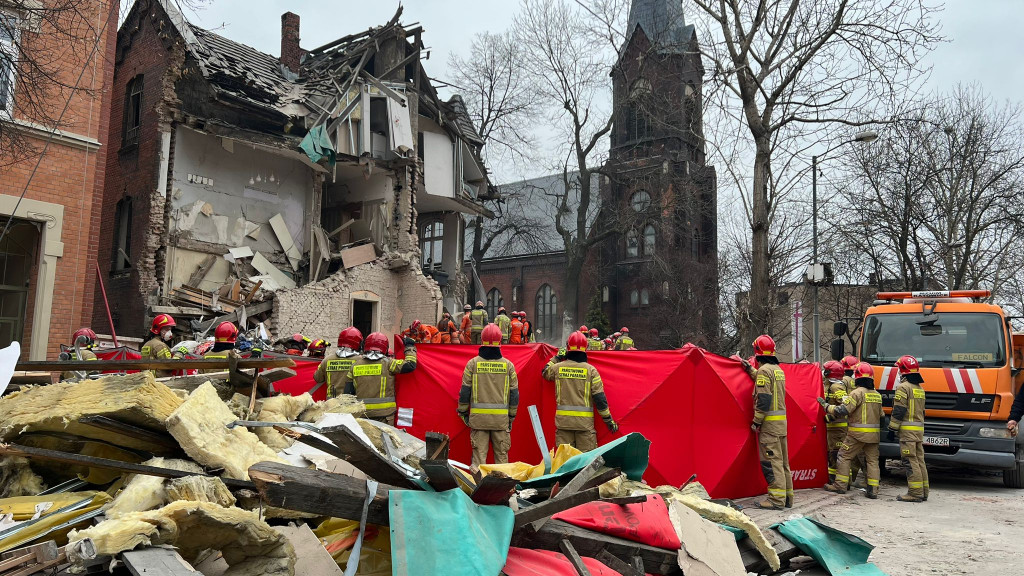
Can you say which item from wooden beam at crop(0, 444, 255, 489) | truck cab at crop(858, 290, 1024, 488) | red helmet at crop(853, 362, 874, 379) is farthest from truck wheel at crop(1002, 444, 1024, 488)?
wooden beam at crop(0, 444, 255, 489)

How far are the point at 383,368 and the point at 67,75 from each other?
29.8 ft

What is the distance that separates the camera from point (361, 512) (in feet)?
11.8

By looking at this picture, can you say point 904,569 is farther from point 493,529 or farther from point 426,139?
point 426,139

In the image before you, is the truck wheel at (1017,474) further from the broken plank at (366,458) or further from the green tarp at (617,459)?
the broken plank at (366,458)

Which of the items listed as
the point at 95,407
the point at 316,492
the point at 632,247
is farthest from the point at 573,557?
the point at 632,247

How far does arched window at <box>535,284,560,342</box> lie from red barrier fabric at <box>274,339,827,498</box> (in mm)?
42832

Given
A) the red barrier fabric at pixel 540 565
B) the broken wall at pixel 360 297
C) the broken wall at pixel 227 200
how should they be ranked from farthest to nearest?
1. the broken wall at pixel 360 297
2. the broken wall at pixel 227 200
3. the red barrier fabric at pixel 540 565

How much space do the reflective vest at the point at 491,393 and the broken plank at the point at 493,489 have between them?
13.7ft

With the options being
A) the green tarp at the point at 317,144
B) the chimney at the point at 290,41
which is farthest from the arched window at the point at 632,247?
the green tarp at the point at 317,144

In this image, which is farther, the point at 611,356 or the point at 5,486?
the point at 611,356

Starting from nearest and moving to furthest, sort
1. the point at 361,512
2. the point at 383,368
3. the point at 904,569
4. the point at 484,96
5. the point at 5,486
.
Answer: the point at 361,512 < the point at 5,486 < the point at 904,569 < the point at 383,368 < the point at 484,96

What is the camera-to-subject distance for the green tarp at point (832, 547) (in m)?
5.57

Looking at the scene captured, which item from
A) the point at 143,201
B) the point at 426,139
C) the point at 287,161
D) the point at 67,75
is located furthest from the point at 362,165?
the point at 67,75

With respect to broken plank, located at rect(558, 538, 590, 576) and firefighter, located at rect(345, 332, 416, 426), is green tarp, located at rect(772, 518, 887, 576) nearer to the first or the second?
broken plank, located at rect(558, 538, 590, 576)
